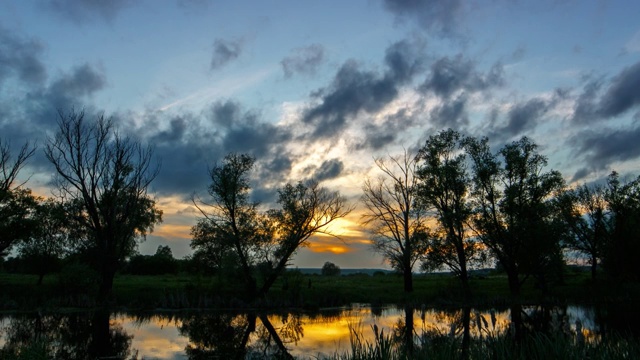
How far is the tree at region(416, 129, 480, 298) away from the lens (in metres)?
45.0

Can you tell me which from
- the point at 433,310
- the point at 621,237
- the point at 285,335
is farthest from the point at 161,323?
the point at 621,237

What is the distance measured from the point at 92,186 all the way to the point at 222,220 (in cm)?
1125

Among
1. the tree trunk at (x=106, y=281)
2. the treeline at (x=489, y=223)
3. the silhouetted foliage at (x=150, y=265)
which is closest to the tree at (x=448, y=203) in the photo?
the treeline at (x=489, y=223)

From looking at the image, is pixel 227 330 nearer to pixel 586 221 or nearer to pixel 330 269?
pixel 586 221

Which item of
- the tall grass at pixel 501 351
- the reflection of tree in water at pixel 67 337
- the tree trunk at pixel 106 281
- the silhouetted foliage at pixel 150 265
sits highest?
the silhouetted foliage at pixel 150 265

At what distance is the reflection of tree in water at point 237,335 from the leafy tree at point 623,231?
3453 cm

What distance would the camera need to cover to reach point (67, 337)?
2222 centimetres

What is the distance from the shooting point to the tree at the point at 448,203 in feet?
148

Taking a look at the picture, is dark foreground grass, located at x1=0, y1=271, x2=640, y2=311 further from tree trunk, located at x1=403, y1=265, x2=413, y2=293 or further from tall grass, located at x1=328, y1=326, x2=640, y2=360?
tall grass, located at x1=328, y1=326, x2=640, y2=360

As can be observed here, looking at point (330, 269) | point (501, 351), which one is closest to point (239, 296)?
point (501, 351)

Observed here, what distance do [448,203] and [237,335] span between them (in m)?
30.0

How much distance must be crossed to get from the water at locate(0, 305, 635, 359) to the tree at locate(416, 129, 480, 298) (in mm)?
9008

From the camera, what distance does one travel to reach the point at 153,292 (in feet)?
132

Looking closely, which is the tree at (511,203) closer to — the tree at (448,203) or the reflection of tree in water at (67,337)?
the tree at (448,203)
